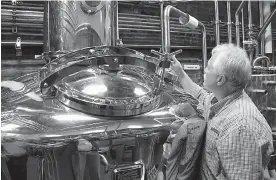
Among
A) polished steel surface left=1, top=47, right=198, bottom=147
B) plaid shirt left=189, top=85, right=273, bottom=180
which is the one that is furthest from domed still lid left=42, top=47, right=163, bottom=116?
plaid shirt left=189, top=85, right=273, bottom=180

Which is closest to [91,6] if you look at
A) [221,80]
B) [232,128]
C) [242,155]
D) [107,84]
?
[107,84]

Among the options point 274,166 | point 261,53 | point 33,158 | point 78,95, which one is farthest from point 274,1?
point 33,158

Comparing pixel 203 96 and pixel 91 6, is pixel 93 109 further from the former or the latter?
pixel 203 96

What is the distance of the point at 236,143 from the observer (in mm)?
1338

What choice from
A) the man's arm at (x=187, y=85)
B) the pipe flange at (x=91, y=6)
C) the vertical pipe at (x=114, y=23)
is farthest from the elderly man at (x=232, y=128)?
the pipe flange at (x=91, y=6)

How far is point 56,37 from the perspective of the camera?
144cm

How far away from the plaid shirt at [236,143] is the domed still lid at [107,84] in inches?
15.2

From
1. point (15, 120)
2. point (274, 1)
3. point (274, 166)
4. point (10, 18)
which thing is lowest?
point (274, 166)

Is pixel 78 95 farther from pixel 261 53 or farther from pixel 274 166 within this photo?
pixel 261 53

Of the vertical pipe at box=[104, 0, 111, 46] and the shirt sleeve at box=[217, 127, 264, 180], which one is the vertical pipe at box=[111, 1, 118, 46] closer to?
the vertical pipe at box=[104, 0, 111, 46]

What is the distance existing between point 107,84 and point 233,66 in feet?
2.34

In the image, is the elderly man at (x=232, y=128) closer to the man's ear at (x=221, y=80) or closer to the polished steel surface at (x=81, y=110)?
the man's ear at (x=221, y=80)

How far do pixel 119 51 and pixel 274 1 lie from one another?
3372mm

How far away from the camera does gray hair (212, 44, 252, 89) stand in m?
1.52
